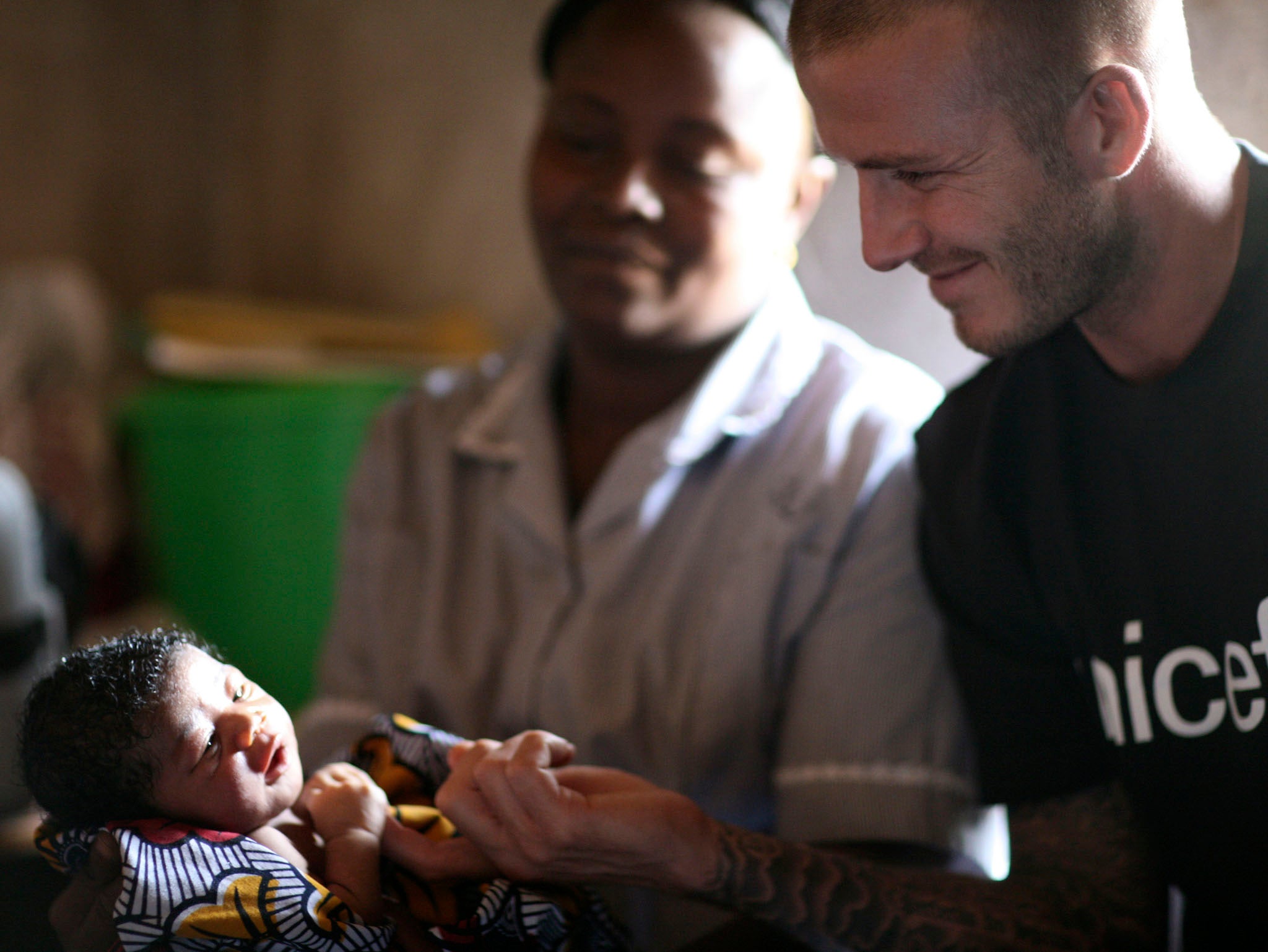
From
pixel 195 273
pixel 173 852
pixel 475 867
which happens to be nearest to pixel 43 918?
pixel 173 852

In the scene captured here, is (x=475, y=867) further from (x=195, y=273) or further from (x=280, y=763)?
(x=195, y=273)

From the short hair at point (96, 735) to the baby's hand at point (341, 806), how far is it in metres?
0.10

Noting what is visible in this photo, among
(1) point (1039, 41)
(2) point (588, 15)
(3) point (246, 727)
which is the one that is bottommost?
(3) point (246, 727)

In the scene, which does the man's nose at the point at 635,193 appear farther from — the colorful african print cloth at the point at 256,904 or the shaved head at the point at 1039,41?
the colorful african print cloth at the point at 256,904

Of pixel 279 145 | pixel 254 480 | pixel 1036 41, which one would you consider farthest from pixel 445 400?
pixel 279 145

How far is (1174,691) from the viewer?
0.78 meters

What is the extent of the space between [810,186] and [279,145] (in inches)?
72.5

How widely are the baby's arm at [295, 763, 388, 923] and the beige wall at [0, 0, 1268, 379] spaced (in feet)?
5.34

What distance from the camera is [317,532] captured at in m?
1.83

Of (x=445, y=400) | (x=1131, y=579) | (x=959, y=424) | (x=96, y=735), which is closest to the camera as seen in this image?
(x=96, y=735)

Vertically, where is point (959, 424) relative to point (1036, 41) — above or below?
below

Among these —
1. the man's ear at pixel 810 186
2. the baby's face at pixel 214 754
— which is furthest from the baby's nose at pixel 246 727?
the man's ear at pixel 810 186

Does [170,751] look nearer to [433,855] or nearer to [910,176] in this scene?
[433,855]

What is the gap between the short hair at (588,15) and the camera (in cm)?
111
